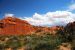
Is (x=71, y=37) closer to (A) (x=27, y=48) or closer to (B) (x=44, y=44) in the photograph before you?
(B) (x=44, y=44)

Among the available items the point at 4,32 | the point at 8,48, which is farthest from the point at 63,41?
the point at 4,32

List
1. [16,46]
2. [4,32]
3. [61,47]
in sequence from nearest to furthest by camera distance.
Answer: [61,47] < [16,46] < [4,32]

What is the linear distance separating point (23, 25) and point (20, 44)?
42.9m

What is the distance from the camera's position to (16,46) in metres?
21.3

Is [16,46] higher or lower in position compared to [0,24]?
lower

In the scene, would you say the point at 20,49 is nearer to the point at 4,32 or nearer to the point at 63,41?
the point at 63,41

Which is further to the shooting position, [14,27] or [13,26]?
[13,26]

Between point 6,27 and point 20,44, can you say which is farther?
point 6,27

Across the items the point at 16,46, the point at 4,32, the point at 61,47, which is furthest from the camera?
the point at 4,32

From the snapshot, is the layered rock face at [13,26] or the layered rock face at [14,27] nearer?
the layered rock face at [14,27]

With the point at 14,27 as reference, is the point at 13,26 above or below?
above

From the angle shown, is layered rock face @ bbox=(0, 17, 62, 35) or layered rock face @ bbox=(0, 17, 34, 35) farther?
layered rock face @ bbox=(0, 17, 34, 35)

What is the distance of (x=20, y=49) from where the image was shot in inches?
797

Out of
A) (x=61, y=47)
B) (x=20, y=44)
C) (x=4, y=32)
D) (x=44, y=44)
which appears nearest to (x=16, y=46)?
(x=20, y=44)
